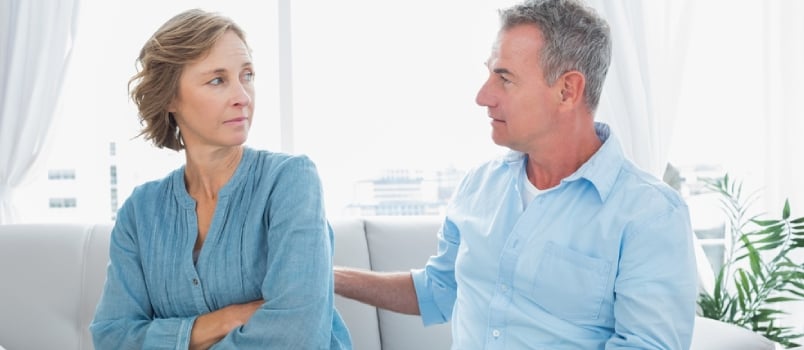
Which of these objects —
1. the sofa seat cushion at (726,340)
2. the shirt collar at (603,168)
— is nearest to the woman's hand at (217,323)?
the shirt collar at (603,168)

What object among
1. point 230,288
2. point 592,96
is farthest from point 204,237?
point 592,96

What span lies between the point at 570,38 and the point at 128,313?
1048 millimetres

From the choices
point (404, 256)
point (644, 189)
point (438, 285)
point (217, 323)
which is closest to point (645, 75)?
point (404, 256)

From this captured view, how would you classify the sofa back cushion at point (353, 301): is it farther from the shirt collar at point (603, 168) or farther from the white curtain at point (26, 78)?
the white curtain at point (26, 78)

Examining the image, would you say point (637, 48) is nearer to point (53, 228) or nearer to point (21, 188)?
point (53, 228)

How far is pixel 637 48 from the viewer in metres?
3.40

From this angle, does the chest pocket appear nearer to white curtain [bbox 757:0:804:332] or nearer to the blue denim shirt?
the blue denim shirt

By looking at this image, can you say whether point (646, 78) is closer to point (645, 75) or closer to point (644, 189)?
point (645, 75)

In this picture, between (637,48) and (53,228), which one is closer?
(53,228)

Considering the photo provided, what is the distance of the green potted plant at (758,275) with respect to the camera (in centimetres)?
310

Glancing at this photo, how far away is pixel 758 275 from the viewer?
3207 millimetres

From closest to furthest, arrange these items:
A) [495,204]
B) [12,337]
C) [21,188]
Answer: [495,204], [12,337], [21,188]

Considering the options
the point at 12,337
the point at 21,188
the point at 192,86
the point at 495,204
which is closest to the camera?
the point at 192,86

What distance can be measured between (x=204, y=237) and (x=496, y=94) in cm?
66
